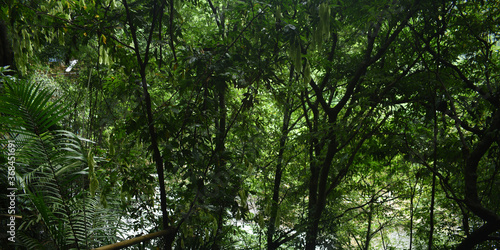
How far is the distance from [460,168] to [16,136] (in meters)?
2.69

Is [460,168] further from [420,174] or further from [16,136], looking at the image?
[16,136]

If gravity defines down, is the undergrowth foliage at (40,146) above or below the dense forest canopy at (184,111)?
below

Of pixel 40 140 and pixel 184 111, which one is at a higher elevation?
pixel 184 111

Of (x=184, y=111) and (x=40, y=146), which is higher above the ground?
(x=184, y=111)

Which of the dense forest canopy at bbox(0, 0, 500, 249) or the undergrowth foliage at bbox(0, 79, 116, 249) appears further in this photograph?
the dense forest canopy at bbox(0, 0, 500, 249)

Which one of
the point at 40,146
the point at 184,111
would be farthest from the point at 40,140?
the point at 184,111

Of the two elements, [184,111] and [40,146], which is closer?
[40,146]

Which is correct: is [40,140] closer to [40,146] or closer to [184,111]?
[40,146]

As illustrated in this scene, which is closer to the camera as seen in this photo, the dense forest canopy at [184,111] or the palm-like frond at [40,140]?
the palm-like frond at [40,140]

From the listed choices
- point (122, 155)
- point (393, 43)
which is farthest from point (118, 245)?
point (393, 43)

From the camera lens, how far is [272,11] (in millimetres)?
1656

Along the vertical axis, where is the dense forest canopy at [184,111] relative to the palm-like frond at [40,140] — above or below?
above

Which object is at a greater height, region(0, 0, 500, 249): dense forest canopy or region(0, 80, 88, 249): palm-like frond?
region(0, 0, 500, 249): dense forest canopy

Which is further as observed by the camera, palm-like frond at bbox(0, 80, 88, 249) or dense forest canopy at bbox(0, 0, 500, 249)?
dense forest canopy at bbox(0, 0, 500, 249)
